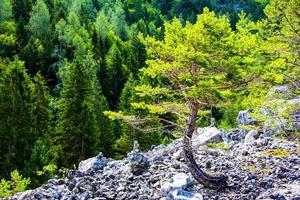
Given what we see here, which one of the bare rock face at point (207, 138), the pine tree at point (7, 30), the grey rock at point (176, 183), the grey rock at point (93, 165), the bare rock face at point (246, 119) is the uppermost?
the pine tree at point (7, 30)

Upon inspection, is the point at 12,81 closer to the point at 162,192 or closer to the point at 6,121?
the point at 6,121

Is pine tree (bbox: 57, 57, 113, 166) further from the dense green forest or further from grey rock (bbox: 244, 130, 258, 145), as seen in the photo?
Answer: grey rock (bbox: 244, 130, 258, 145)

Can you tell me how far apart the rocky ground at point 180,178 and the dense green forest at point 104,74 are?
196 centimetres

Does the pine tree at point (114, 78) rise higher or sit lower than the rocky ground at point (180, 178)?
higher

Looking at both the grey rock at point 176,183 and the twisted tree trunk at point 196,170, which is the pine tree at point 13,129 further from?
the grey rock at point 176,183

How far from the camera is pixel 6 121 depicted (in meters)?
45.2

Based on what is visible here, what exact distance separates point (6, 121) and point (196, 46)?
31.9 metres

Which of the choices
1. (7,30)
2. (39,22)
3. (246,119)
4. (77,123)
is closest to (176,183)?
(246,119)

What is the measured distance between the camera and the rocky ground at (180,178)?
17625 millimetres

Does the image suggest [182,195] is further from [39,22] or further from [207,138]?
[39,22]

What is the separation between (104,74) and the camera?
85.2m

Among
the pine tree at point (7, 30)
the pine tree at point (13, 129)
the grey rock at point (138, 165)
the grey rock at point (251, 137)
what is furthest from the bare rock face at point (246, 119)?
the pine tree at point (7, 30)

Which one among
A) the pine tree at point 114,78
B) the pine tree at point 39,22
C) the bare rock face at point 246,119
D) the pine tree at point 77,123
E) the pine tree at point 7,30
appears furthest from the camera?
the pine tree at point 39,22

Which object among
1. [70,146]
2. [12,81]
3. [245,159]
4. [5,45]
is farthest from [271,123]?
[5,45]
